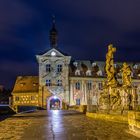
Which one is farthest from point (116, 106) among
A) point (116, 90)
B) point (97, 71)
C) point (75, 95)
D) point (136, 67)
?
point (136, 67)

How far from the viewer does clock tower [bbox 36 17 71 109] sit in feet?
208

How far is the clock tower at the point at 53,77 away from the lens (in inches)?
2490

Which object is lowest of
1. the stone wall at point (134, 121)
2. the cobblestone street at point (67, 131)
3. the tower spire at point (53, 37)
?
the cobblestone street at point (67, 131)

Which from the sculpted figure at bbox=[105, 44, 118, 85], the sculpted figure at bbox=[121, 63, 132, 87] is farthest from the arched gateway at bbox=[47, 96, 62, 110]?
the sculpted figure at bbox=[121, 63, 132, 87]

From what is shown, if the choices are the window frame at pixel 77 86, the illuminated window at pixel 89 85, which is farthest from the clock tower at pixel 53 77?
the illuminated window at pixel 89 85

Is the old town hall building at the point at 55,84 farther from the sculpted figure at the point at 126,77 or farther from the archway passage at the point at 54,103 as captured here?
the sculpted figure at the point at 126,77

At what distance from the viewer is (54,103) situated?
215ft

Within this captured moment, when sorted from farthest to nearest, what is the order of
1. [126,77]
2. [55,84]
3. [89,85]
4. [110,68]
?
1. [89,85]
2. [55,84]
3. [110,68]
4. [126,77]

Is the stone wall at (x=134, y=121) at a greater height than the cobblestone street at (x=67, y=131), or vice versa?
the stone wall at (x=134, y=121)

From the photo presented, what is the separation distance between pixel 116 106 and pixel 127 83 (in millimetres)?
1946

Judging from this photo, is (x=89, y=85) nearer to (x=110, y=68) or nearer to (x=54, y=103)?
(x=54, y=103)

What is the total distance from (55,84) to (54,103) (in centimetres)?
464

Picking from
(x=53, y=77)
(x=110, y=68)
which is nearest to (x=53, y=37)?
(x=53, y=77)

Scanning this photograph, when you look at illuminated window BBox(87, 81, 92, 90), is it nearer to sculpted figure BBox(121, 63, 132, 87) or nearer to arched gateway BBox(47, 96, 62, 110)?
arched gateway BBox(47, 96, 62, 110)
